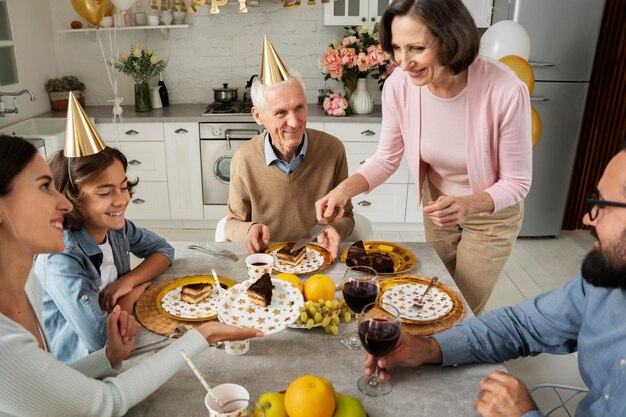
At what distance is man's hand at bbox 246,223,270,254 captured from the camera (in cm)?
182

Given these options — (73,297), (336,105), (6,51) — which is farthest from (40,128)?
(73,297)

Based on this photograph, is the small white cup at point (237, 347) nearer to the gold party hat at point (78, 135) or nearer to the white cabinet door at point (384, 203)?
the gold party hat at point (78, 135)

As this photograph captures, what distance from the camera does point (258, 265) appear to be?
62.8 inches

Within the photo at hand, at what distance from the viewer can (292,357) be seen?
1255mm

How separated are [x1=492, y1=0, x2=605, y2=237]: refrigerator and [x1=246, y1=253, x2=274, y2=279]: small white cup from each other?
2.92 meters

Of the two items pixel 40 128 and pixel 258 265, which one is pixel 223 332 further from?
pixel 40 128

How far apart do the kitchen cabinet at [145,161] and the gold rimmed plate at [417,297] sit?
299cm

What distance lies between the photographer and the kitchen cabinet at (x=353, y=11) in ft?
13.0

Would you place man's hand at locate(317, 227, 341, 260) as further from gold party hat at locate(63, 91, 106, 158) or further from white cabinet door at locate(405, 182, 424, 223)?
white cabinet door at locate(405, 182, 424, 223)

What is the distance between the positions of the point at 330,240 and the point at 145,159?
9.06ft

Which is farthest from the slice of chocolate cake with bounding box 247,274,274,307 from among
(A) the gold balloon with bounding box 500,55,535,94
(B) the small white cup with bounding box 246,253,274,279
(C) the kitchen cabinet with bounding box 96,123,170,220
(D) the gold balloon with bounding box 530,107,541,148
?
(C) the kitchen cabinet with bounding box 96,123,170,220

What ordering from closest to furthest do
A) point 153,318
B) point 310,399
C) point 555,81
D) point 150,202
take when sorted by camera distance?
point 310,399 < point 153,318 < point 555,81 < point 150,202

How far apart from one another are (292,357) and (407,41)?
3.62ft

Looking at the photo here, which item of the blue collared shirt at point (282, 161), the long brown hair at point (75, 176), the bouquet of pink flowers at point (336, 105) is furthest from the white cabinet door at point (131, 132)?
the long brown hair at point (75, 176)
